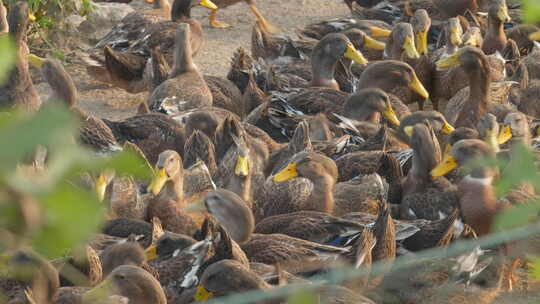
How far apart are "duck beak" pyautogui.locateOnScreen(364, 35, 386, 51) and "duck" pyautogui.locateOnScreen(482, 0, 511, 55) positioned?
893mm

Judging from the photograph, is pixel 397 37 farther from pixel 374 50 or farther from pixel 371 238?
pixel 371 238

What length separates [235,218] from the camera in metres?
4.79

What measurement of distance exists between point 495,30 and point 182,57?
9.16ft

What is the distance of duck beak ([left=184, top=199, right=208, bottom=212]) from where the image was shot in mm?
5077

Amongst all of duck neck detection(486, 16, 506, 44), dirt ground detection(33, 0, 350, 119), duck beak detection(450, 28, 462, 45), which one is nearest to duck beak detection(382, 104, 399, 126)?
duck beak detection(450, 28, 462, 45)

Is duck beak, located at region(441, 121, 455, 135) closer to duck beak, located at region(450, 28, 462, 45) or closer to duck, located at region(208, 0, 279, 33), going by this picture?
duck beak, located at region(450, 28, 462, 45)

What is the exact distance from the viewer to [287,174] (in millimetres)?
5371

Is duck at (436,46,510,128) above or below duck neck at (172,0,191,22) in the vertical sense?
above

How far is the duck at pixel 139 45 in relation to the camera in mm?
7875

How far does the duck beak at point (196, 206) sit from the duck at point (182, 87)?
1684 mm

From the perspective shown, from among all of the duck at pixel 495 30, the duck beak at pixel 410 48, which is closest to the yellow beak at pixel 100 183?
the duck beak at pixel 410 48

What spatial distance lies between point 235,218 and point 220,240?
0.45 meters

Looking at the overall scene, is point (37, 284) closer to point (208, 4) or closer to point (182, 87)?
point (182, 87)

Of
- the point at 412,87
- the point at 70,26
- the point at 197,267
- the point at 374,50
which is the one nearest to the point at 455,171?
the point at 412,87
